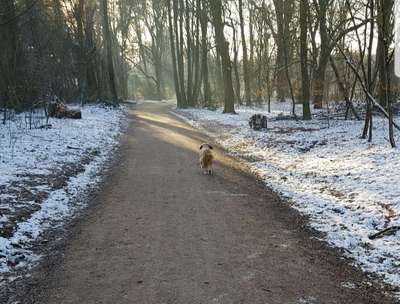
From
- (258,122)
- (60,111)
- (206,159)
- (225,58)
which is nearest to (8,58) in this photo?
(60,111)

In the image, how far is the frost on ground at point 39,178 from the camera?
7027 millimetres

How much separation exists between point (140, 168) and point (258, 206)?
4.89m

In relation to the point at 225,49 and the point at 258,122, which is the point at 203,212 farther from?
the point at 225,49

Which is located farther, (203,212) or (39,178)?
(39,178)

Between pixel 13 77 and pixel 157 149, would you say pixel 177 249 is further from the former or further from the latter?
pixel 13 77

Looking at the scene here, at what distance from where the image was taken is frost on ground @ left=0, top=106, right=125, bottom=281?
23.1 feet

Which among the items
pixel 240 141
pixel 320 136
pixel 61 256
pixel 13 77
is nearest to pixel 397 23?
pixel 320 136

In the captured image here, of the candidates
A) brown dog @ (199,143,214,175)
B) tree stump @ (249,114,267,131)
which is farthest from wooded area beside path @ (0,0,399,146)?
brown dog @ (199,143,214,175)

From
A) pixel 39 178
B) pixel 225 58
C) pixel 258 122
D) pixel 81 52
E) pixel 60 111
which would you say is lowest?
pixel 39 178

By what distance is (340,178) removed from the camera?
10.4 meters

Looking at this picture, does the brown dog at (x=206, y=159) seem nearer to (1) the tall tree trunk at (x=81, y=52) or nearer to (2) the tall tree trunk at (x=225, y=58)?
(2) the tall tree trunk at (x=225, y=58)

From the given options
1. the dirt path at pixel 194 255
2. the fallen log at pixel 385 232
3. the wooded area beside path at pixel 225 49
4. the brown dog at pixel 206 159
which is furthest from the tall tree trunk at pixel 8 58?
the fallen log at pixel 385 232

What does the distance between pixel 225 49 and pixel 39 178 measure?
2013 cm

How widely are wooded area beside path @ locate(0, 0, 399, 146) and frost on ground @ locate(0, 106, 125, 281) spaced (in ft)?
11.1
